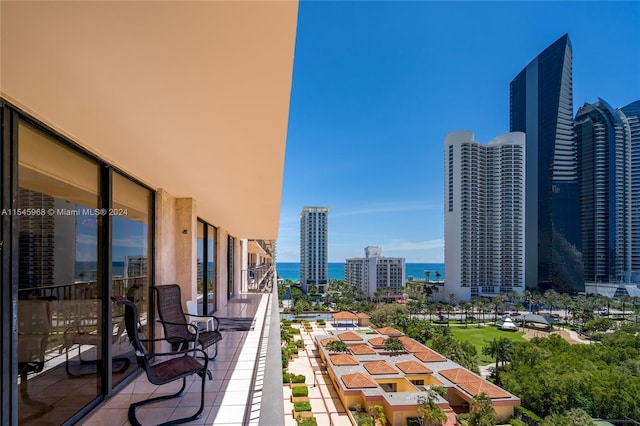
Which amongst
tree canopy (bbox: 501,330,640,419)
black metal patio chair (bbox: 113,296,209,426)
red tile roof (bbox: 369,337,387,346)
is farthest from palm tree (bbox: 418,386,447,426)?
black metal patio chair (bbox: 113,296,209,426)

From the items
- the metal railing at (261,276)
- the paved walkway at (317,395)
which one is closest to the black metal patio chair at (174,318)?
the paved walkway at (317,395)

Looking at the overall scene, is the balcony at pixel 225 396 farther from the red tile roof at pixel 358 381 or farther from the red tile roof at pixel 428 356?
the red tile roof at pixel 428 356

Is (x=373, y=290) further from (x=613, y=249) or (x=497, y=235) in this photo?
(x=613, y=249)

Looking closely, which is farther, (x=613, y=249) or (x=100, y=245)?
(x=613, y=249)

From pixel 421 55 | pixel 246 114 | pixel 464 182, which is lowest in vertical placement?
pixel 246 114

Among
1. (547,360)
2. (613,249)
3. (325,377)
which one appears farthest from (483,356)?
(613,249)

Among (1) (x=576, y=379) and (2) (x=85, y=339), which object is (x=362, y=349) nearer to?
(1) (x=576, y=379)
